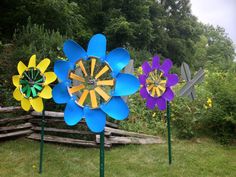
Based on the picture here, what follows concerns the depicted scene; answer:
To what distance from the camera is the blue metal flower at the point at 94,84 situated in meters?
2.89

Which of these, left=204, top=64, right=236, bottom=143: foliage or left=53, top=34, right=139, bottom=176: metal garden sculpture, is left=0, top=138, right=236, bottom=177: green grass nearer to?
left=204, top=64, right=236, bottom=143: foliage

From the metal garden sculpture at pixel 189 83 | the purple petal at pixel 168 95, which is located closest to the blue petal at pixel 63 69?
the purple petal at pixel 168 95

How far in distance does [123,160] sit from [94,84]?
2743 millimetres

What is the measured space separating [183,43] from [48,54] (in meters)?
21.3

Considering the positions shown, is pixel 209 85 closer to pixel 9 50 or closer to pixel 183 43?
pixel 9 50

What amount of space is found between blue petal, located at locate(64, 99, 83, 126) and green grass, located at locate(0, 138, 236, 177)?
79.3 inches

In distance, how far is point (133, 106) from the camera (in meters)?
7.41

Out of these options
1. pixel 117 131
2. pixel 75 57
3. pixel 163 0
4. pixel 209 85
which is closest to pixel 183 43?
pixel 163 0

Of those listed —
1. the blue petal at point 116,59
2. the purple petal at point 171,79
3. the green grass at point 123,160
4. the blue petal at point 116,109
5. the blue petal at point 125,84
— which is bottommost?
the green grass at point 123,160

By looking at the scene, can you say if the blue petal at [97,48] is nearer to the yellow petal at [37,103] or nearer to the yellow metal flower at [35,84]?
the yellow metal flower at [35,84]

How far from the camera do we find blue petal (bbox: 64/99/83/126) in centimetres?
296

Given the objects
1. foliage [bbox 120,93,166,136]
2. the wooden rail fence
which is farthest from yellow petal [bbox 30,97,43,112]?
foliage [bbox 120,93,166,136]

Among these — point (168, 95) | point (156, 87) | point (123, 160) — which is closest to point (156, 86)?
point (156, 87)

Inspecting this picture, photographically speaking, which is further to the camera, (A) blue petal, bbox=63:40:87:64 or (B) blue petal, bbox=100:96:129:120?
(A) blue petal, bbox=63:40:87:64
